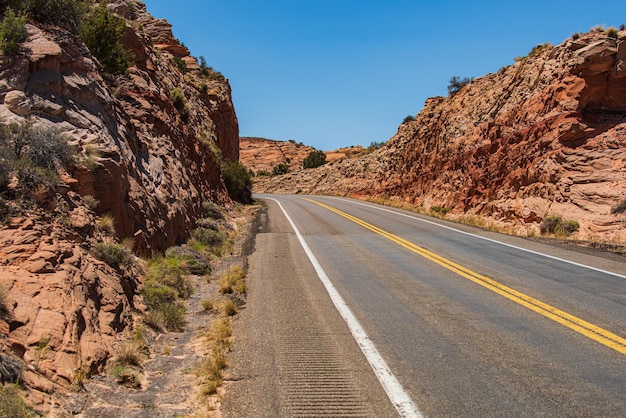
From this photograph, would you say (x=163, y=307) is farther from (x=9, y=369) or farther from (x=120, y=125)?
(x=120, y=125)

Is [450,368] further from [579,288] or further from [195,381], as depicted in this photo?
[579,288]

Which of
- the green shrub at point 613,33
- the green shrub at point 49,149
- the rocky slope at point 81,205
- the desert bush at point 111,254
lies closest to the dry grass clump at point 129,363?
the rocky slope at point 81,205

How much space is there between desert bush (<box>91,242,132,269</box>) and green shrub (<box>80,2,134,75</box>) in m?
8.25

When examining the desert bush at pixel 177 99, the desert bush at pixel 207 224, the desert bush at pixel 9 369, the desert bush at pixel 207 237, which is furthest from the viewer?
the desert bush at pixel 177 99

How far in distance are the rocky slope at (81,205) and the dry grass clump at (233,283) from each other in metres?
1.78

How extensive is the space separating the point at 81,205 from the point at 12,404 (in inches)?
204

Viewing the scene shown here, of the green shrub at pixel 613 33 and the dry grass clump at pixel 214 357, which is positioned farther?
the green shrub at pixel 613 33

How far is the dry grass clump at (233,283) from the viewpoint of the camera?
9.38 metres

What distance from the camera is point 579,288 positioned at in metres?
8.66

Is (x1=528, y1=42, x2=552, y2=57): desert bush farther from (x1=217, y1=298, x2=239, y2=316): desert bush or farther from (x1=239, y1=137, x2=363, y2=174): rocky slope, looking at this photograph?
(x1=239, y1=137, x2=363, y2=174): rocky slope

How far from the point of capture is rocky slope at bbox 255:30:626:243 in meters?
17.4

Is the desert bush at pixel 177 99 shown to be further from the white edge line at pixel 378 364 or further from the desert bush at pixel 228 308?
the desert bush at pixel 228 308

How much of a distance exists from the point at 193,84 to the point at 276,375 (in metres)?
27.9

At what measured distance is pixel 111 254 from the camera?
759 centimetres
